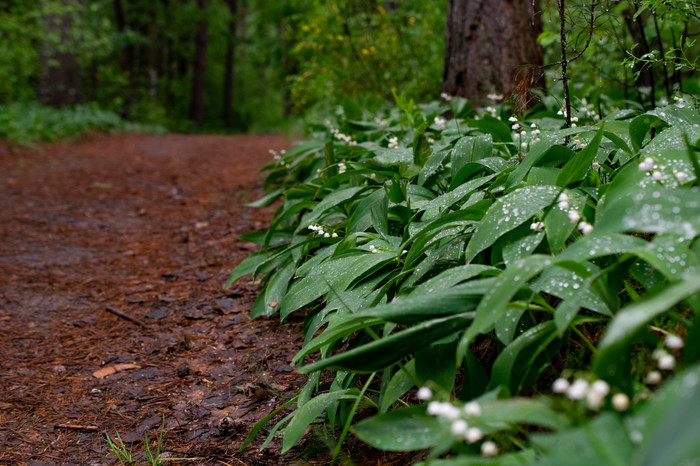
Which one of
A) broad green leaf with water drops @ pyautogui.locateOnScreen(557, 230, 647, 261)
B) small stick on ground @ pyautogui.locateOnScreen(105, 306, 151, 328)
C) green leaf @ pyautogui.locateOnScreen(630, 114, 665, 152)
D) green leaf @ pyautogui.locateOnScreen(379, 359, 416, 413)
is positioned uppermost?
green leaf @ pyautogui.locateOnScreen(630, 114, 665, 152)

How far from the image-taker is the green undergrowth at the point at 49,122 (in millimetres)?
8336

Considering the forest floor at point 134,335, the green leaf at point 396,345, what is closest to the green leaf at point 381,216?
the forest floor at point 134,335

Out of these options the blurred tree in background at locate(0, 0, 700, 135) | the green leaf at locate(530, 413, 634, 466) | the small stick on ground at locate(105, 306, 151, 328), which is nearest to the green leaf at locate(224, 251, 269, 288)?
the small stick on ground at locate(105, 306, 151, 328)

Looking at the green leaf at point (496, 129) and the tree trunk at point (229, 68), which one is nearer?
the green leaf at point (496, 129)

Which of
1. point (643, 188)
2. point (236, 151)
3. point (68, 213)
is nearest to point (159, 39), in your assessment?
point (236, 151)

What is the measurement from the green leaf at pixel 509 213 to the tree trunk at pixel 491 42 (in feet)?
9.65

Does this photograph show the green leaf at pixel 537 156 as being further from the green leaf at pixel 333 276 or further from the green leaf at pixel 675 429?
the green leaf at pixel 675 429

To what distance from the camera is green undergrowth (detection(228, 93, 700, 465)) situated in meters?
0.80

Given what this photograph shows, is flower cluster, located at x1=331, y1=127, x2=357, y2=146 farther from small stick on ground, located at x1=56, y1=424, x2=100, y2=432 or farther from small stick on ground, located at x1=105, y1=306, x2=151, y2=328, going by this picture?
small stick on ground, located at x1=56, y1=424, x2=100, y2=432

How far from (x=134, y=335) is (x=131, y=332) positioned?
0.15ft

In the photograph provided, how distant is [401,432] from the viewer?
109cm

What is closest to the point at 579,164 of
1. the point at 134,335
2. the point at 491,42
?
the point at 134,335

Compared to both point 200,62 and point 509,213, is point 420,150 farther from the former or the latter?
point 200,62

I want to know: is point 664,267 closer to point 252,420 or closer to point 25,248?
point 252,420
